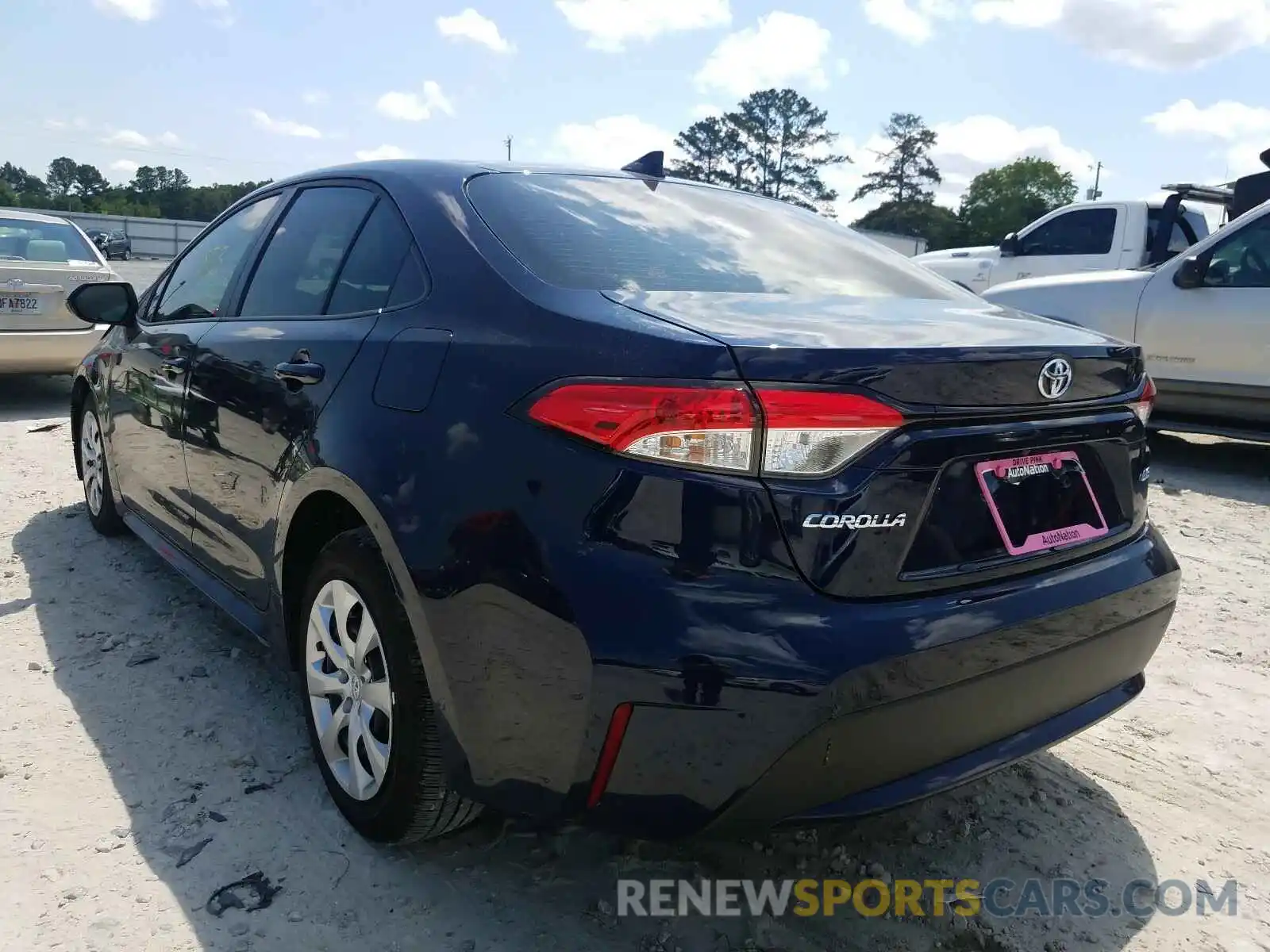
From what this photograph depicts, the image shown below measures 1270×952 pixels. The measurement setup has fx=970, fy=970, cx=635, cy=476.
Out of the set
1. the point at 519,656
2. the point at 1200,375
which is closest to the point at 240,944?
the point at 519,656

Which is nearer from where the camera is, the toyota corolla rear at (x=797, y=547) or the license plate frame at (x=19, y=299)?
the toyota corolla rear at (x=797, y=547)

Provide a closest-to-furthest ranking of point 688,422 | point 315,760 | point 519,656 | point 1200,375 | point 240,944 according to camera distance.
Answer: point 688,422
point 519,656
point 240,944
point 315,760
point 1200,375

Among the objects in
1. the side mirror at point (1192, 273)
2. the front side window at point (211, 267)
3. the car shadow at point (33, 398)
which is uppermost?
the side mirror at point (1192, 273)

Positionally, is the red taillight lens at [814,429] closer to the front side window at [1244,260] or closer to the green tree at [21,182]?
the front side window at [1244,260]

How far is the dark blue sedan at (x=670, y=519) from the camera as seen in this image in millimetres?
1670

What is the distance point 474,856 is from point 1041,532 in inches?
58.4

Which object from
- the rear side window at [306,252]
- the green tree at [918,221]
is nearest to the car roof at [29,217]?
the rear side window at [306,252]

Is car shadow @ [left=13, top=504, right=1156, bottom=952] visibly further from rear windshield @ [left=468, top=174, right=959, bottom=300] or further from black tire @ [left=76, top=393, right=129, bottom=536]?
black tire @ [left=76, top=393, right=129, bottom=536]

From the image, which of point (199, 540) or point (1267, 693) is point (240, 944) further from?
point (1267, 693)

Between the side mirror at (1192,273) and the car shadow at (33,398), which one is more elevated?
the side mirror at (1192,273)

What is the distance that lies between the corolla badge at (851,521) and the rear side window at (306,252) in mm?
1559

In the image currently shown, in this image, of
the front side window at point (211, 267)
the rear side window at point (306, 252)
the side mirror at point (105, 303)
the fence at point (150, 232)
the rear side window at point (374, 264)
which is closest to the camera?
the rear side window at point (374, 264)

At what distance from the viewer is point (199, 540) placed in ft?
10.5

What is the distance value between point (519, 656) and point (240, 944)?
893 mm
